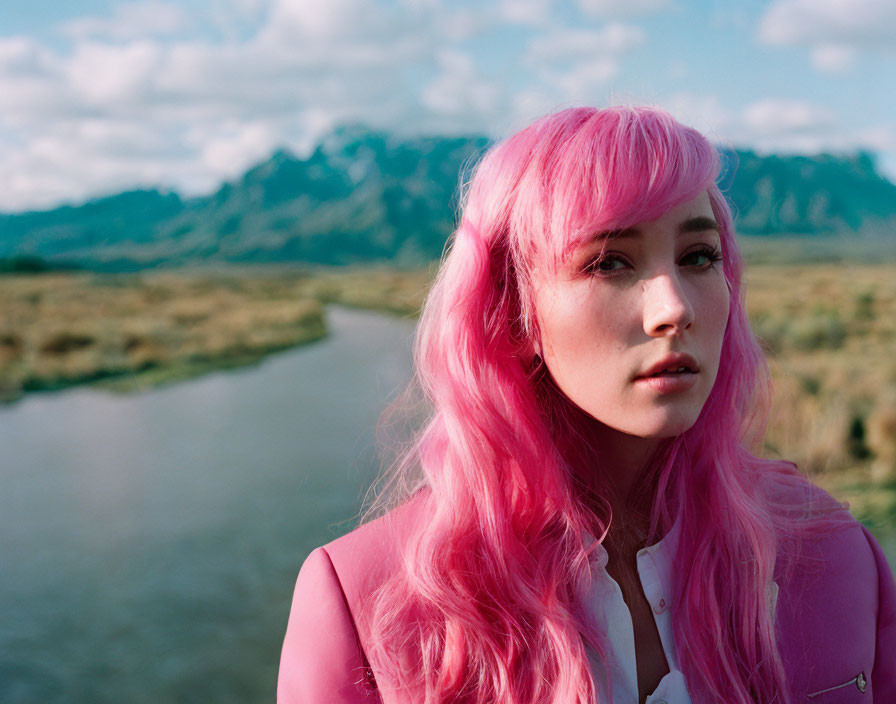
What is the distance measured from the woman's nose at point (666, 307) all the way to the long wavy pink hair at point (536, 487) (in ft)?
0.39

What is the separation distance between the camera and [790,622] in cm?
141

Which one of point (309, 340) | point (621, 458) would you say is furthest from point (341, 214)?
point (621, 458)

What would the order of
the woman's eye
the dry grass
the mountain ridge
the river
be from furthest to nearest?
the mountain ridge < the dry grass < the river < the woman's eye

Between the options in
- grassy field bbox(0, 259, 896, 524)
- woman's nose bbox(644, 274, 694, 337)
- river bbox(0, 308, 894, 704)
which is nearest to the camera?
woman's nose bbox(644, 274, 694, 337)

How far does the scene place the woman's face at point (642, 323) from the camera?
1208 millimetres

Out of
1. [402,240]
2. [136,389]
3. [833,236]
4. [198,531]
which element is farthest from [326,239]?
[198,531]

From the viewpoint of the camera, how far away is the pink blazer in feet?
4.07

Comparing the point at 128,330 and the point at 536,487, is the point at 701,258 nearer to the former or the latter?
the point at 536,487

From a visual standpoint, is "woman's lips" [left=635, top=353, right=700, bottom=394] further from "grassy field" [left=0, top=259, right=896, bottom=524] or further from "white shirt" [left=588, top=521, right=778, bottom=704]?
"grassy field" [left=0, top=259, right=896, bottom=524]

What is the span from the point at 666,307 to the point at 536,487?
41 cm

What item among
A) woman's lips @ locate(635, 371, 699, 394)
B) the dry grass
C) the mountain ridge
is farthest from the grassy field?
the mountain ridge

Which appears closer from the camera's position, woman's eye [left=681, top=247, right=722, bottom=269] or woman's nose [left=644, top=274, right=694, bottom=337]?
woman's nose [left=644, top=274, right=694, bottom=337]

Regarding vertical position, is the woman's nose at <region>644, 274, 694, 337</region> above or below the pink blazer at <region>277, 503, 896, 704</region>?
above

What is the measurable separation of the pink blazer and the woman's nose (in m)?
0.59
